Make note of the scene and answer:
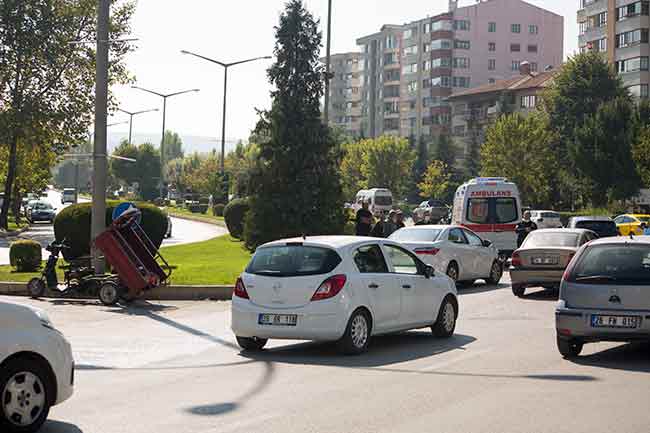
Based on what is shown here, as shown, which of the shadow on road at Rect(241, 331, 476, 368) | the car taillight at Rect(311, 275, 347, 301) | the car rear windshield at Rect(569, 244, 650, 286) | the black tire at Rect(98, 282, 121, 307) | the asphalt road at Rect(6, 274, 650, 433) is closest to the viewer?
the asphalt road at Rect(6, 274, 650, 433)

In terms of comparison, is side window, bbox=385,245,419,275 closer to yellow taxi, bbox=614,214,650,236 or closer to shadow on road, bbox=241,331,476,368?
shadow on road, bbox=241,331,476,368

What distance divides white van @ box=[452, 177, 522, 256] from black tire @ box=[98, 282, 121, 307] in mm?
13875

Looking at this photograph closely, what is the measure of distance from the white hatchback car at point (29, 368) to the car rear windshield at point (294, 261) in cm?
497

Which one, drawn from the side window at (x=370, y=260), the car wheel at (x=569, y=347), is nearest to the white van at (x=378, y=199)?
the side window at (x=370, y=260)

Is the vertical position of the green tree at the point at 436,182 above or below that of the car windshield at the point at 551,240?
above

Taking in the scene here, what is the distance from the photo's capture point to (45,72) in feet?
211

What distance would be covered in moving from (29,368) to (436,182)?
3984 inches

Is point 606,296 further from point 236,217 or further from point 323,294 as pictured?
point 236,217

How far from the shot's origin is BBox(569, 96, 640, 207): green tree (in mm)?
75250

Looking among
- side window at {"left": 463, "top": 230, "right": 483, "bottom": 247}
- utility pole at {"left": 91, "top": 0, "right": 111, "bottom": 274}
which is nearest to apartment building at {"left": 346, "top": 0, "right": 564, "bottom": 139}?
side window at {"left": 463, "top": 230, "right": 483, "bottom": 247}

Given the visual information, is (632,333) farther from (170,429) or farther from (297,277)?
(170,429)

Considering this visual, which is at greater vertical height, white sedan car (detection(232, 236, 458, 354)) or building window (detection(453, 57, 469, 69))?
building window (detection(453, 57, 469, 69))

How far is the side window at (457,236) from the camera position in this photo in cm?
2430

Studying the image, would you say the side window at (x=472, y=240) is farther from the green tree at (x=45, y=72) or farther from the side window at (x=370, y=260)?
the green tree at (x=45, y=72)
